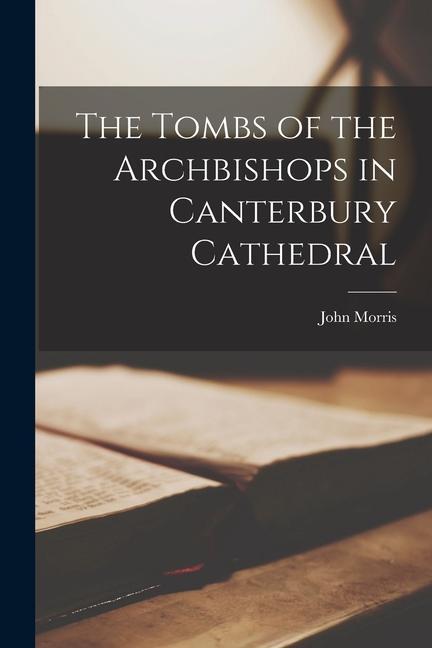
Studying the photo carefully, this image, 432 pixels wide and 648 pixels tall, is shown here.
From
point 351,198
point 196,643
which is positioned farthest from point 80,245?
point 196,643

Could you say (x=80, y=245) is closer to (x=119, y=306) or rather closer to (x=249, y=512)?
(x=119, y=306)

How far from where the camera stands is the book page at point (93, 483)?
397mm

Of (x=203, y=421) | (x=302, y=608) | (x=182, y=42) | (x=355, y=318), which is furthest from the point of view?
(x=355, y=318)

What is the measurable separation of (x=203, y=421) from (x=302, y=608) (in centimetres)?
30

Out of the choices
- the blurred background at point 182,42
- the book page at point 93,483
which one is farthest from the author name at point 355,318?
the book page at point 93,483

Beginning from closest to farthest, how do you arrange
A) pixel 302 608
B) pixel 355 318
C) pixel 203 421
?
pixel 302 608
pixel 203 421
pixel 355 318

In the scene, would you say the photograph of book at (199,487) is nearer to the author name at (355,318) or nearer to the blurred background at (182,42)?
the blurred background at (182,42)

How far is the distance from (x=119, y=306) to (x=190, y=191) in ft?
0.91

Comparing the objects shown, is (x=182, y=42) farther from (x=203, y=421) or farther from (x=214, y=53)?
(x=203, y=421)

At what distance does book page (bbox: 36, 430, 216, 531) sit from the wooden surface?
61 millimetres

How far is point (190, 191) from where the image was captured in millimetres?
Result: 1304

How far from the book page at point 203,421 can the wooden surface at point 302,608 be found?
3.1 inches

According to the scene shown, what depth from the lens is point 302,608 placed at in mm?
372

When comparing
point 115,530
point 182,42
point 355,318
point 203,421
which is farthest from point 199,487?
point 355,318
